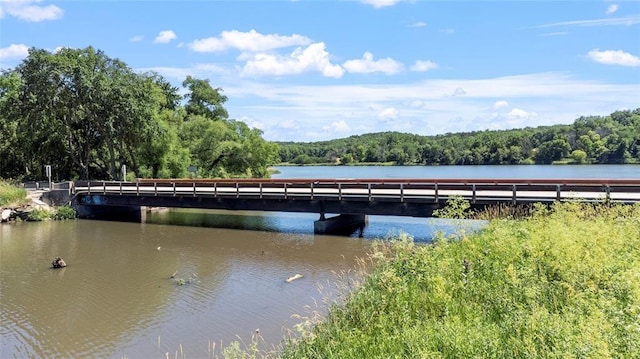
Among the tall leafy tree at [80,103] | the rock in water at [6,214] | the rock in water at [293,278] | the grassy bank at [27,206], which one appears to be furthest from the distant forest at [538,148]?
the rock in water at [293,278]

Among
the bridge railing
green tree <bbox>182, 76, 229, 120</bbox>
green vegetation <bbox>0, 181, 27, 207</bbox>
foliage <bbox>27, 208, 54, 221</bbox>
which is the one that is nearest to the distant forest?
green tree <bbox>182, 76, 229, 120</bbox>

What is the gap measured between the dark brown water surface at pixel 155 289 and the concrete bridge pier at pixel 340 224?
94 centimetres

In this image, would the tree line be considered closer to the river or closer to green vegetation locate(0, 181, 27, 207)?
green vegetation locate(0, 181, 27, 207)

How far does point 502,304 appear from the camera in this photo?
22.1ft

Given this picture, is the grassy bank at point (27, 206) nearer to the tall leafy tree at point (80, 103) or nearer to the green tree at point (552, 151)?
the tall leafy tree at point (80, 103)

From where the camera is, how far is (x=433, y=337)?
19.0 ft

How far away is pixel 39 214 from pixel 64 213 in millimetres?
1395

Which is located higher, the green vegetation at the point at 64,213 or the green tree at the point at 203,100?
the green tree at the point at 203,100

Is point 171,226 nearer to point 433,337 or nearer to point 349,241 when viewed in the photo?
point 349,241

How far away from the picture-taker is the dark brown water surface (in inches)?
388

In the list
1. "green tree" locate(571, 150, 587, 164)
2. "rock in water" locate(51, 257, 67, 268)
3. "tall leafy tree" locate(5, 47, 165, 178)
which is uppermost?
"tall leafy tree" locate(5, 47, 165, 178)

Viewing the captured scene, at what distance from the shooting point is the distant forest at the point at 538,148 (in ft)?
346

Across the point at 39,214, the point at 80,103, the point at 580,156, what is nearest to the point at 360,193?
the point at 39,214

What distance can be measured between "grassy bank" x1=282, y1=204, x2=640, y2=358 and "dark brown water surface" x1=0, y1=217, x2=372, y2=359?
275 centimetres
